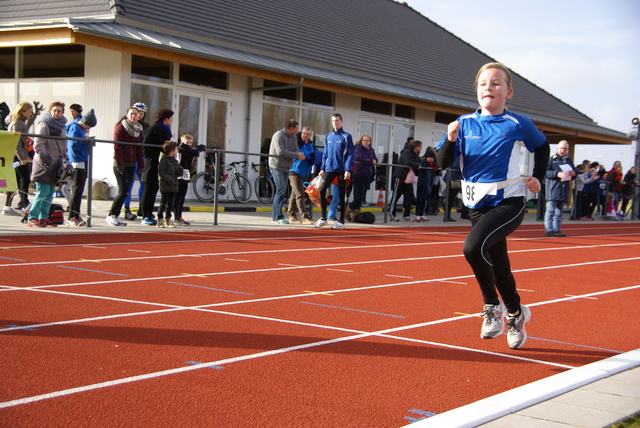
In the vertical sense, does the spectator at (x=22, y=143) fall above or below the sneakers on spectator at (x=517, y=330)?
above

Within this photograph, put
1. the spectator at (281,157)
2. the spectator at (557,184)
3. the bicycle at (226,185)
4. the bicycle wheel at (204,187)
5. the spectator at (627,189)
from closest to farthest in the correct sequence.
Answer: the spectator at (281,157)
the spectator at (557,184)
the bicycle wheel at (204,187)
the bicycle at (226,185)
the spectator at (627,189)

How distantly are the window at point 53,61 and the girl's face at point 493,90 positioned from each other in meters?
15.5

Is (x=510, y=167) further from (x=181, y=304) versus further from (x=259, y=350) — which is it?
(x=181, y=304)

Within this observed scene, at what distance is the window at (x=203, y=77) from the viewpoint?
797 inches

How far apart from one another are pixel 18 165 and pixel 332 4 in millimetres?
19450

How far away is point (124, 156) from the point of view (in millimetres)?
13109

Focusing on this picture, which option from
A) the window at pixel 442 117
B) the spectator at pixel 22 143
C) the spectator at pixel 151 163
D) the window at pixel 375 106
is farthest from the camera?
the window at pixel 442 117

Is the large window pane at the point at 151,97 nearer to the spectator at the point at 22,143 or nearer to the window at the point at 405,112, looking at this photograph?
the spectator at the point at 22,143

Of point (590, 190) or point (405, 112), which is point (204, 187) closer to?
point (405, 112)

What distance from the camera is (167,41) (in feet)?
59.8

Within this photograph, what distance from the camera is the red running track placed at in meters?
3.84

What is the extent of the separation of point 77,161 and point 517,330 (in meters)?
8.77

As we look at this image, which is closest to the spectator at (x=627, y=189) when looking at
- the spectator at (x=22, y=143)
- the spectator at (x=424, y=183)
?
the spectator at (x=424, y=183)

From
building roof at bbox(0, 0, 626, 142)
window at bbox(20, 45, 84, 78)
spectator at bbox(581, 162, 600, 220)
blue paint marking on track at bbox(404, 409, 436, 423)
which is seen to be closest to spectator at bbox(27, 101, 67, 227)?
building roof at bbox(0, 0, 626, 142)
